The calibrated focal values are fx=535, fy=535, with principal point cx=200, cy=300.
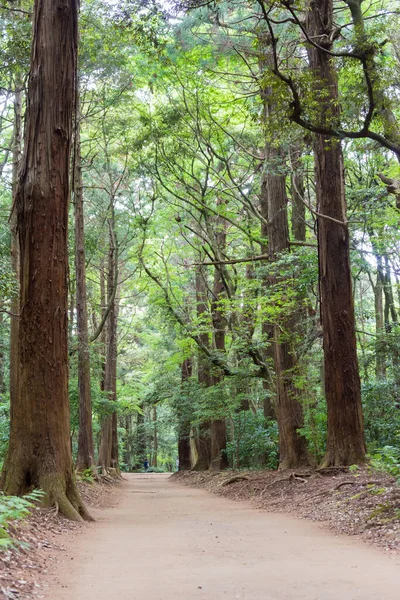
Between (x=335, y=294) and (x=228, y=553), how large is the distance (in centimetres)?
643

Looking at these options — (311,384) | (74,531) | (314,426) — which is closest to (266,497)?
(314,426)

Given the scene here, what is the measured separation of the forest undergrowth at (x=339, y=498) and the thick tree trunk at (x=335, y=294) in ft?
2.26

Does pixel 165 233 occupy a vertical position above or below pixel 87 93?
below

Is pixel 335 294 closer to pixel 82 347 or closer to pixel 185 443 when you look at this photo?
pixel 82 347

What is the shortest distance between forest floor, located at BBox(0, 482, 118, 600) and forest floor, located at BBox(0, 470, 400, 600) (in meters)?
0.01

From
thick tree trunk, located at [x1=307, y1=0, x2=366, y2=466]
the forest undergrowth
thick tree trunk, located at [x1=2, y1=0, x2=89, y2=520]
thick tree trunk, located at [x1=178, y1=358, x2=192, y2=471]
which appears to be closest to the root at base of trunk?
thick tree trunk, located at [x1=2, y1=0, x2=89, y2=520]

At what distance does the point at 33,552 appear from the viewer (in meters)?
4.64

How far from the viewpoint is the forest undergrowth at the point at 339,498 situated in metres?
5.78

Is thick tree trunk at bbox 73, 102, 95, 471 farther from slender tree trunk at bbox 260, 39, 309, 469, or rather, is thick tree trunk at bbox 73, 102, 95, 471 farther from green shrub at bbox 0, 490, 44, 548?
green shrub at bbox 0, 490, 44, 548

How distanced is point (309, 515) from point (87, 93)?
15.0 meters

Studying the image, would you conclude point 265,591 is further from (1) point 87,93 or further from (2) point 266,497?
(1) point 87,93

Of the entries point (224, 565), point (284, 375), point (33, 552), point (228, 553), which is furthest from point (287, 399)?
point (33, 552)

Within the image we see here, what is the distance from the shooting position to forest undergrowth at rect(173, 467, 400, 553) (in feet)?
19.0

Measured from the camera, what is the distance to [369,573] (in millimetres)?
3910
